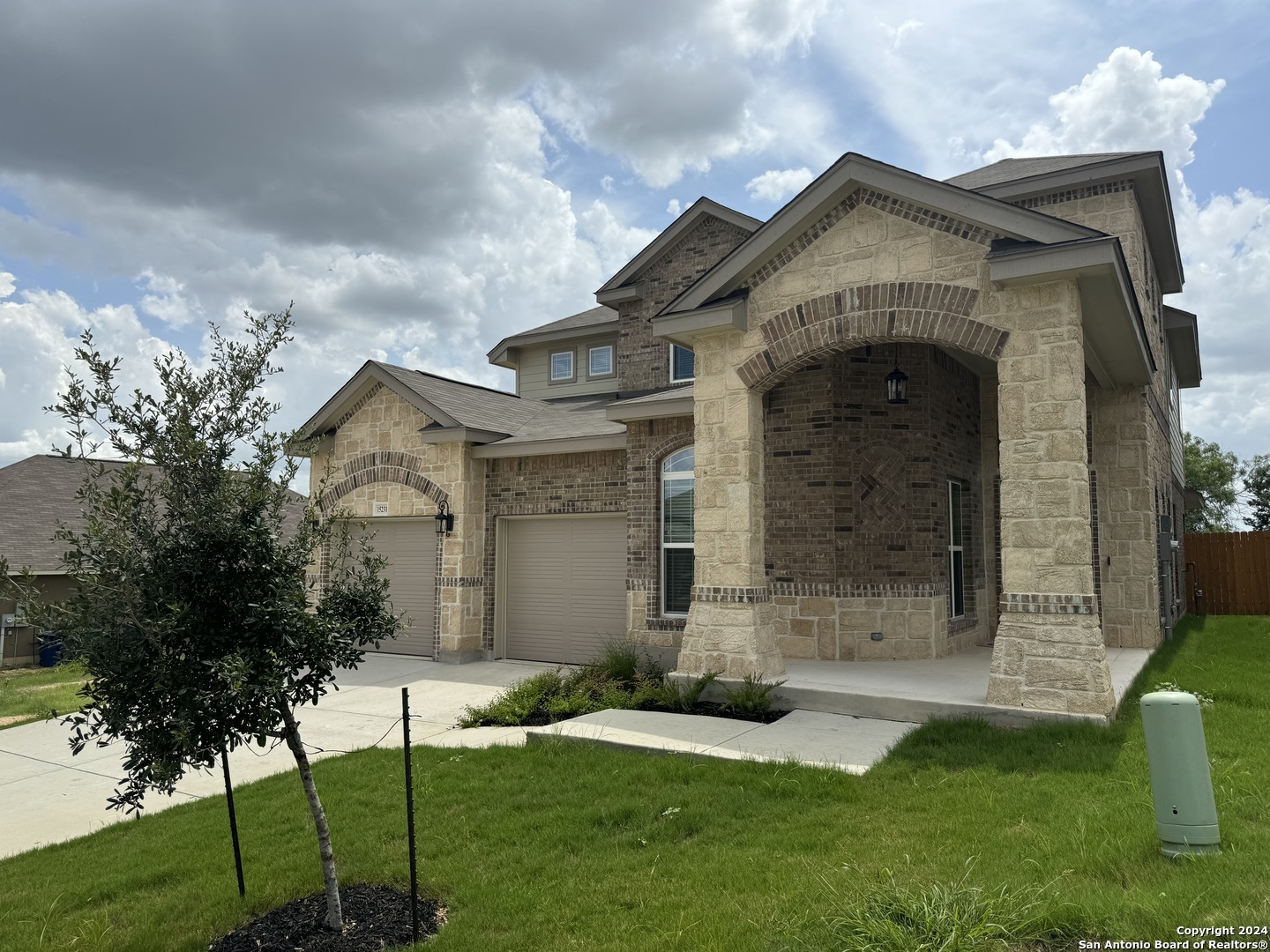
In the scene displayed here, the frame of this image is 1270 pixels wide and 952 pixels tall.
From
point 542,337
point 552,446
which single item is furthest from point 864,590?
point 542,337

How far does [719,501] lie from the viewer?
30.8 feet

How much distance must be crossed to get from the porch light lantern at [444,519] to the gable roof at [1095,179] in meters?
9.36

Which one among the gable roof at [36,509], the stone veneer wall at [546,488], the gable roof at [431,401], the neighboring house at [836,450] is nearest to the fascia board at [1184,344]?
the neighboring house at [836,450]

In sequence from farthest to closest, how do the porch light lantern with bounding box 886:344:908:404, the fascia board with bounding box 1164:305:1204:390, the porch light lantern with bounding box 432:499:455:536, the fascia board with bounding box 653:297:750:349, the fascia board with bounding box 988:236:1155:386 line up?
the fascia board with bounding box 1164:305:1204:390 < the porch light lantern with bounding box 432:499:455:536 < the porch light lantern with bounding box 886:344:908:404 < the fascia board with bounding box 653:297:750:349 < the fascia board with bounding box 988:236:1155:386

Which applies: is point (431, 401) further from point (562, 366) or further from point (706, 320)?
point (706, 320)

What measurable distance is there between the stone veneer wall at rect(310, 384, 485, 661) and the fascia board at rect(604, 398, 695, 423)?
299cm

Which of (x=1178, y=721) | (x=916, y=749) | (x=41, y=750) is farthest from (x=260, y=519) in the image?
(x=41, y=750)

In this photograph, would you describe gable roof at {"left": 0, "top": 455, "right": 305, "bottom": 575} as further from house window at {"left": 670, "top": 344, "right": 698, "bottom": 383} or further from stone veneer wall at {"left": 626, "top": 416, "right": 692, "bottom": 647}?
stone veneer wall at {"left": 626, "top": 416, "right": 692, "bottom": 647}

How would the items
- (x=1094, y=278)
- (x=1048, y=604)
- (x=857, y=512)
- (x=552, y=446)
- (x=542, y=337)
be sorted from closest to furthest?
(x=1048, y=604), (x=1094, y=278), (x=857, y=512), (x=552, y=446), (x=542, y=337)

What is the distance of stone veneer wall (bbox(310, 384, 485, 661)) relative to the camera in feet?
44.6

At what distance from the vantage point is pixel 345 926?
4363mm

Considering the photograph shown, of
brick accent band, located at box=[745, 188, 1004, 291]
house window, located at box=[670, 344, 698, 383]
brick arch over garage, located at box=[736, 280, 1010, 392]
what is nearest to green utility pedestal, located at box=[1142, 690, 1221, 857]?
brick arch over garage, located at box=[736, 280, 1010, 392]

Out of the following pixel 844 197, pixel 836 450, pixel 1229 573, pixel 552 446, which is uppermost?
pixel 844 197

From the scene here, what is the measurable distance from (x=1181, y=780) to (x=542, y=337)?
1522 centimetres
